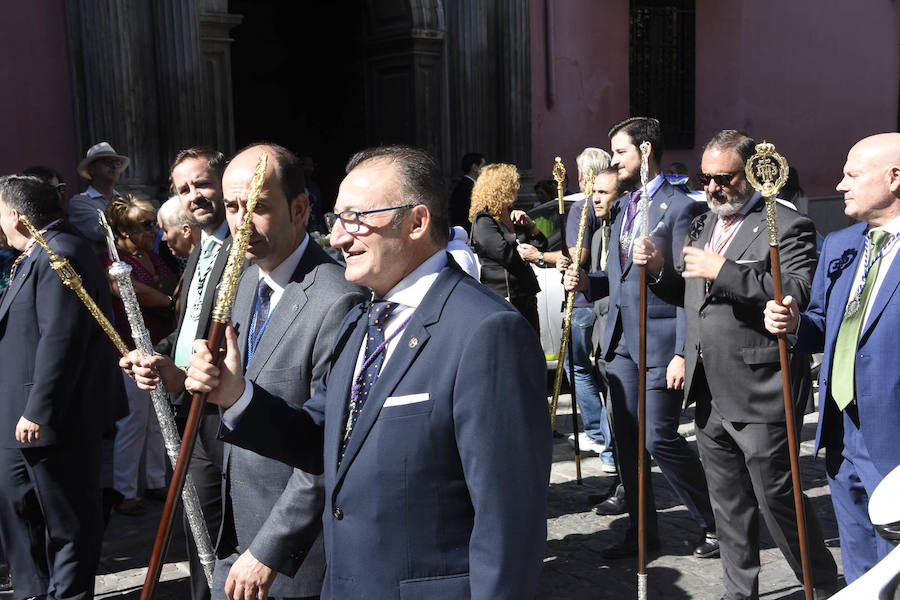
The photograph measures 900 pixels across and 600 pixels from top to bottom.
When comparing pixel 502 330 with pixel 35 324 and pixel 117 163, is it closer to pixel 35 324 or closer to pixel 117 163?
pixel 35 324

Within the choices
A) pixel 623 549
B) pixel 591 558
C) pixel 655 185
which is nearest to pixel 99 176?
pixel 655 185

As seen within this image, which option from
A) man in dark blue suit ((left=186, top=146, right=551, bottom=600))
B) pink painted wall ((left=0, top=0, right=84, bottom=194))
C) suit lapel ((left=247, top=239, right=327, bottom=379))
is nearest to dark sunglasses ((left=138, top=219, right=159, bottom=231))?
suit lapel ((left=247, top=239, right=327, bottom=379))

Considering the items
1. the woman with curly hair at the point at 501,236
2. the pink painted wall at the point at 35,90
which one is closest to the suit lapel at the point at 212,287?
the woman with curly hair at the point at 501,236

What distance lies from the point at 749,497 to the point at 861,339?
1.24 metres

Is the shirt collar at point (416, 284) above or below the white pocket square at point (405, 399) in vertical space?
above

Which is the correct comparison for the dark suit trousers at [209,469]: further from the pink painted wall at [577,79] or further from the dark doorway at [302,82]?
the pink painted wall at [577,79]

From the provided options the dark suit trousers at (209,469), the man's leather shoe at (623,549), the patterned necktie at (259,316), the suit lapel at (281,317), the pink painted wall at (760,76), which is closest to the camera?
the suit lapel at (281,317)

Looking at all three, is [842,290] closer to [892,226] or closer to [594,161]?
[892,226]

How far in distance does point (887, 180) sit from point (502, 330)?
2043 millimetres

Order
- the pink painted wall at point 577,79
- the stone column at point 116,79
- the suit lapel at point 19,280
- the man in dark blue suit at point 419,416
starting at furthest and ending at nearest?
the pink painted wall at point 577,79 → the stone column at point 116,79 → the suit lapel at point 19,280 → the man in dark blue suit at point 419,416

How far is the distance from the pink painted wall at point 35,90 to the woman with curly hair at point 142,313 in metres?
4.40

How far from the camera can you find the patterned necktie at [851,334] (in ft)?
12.4

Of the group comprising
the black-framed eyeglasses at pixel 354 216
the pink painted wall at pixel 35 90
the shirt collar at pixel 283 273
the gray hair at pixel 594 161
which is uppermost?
the pink painted wall at pixel 35 90

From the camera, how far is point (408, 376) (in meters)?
2.51
